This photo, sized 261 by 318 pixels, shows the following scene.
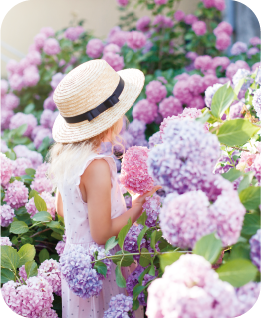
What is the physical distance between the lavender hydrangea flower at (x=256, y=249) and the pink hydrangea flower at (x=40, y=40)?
2.79m

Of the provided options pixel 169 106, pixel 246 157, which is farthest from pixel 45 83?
pixel 246 157

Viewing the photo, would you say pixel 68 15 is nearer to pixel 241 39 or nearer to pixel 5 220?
pixel 241 39

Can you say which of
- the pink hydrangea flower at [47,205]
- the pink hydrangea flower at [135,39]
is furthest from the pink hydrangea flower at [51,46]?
→ the pink hydrangea flower at [47,205]

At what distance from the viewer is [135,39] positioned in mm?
2404

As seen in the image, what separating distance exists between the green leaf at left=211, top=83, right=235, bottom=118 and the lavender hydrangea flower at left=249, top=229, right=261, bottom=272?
0.25 meters

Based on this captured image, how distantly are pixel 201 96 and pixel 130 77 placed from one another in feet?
3.39

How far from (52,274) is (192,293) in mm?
824

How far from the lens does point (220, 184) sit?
50 cm

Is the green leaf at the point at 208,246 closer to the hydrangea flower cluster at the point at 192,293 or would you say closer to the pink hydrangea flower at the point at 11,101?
the hydrangea flower cluster at the point at 192,293

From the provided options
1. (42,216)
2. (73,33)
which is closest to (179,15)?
(73,33)

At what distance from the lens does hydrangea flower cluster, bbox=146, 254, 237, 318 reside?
1.31 feet

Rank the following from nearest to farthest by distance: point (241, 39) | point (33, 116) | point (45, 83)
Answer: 1. point (33, 116)
2. point (45, 83)
3. point (241, 39)

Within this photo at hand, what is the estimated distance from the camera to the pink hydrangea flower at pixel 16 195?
1.36m

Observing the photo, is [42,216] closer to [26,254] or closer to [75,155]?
[26,254]
